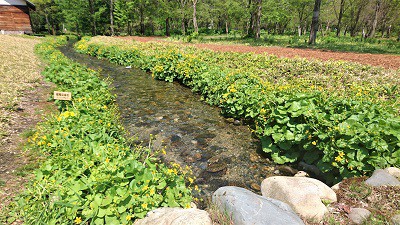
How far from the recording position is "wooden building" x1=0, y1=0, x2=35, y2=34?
111ft

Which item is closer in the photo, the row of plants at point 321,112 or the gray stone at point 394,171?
the gray stone at point 394,171

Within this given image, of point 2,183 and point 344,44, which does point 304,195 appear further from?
point 344,44

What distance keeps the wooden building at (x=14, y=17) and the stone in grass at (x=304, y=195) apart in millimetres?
44151

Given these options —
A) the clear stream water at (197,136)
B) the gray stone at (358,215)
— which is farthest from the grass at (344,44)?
the gray stone at (358,215)

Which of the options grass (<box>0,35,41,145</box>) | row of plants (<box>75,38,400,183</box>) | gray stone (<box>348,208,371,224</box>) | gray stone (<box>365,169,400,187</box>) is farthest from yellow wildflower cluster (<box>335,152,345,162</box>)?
grass (<box>0,35,41,145</box>)

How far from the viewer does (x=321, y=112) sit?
467cm

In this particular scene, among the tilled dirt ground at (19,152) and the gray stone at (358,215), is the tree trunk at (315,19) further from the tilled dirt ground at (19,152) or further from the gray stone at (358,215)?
the tilled dirt ground at (19,152)

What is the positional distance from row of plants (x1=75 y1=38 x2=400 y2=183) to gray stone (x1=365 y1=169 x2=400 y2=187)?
0.28m

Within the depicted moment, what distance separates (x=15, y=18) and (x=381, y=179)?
46954 millimetres

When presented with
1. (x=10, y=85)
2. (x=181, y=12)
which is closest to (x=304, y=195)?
(x=10, y=85)

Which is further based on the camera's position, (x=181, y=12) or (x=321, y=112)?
(x=181, y=12)

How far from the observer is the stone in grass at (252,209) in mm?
2811

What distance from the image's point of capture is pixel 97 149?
3668 millimetres

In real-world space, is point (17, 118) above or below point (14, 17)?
below
